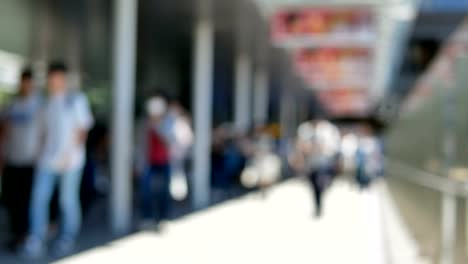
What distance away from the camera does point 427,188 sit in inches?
203

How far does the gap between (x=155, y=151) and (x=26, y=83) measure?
75.7 inches

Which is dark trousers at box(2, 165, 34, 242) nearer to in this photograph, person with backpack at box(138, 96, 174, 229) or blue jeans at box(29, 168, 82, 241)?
blue jeans at box(29, 168, 82, 241)

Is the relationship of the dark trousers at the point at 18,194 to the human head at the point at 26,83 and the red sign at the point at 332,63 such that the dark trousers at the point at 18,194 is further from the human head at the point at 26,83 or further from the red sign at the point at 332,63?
the red sign at the point at 332,63

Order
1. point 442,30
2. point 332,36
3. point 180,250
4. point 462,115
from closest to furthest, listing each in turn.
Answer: point 462,115
point 180,250
point 332,36
point 442,30

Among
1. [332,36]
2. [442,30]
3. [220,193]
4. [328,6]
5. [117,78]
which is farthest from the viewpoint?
[442,30]

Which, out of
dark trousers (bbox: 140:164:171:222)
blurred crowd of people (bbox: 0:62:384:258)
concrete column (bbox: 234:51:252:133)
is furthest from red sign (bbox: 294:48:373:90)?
dark trousers (bbox: 140:164:171:222)

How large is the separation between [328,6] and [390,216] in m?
5.82

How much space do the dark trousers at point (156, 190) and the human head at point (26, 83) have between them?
189 centimetres

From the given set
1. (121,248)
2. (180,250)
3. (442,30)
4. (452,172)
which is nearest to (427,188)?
(452,172)

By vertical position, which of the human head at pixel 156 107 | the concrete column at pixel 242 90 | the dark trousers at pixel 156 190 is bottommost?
the concrete column at pixel 242 90

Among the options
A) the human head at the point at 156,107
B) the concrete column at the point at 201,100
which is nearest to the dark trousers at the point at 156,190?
the human head at the point at 156,107

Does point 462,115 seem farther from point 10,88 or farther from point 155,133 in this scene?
point 10,88

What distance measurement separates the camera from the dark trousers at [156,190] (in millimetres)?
7801

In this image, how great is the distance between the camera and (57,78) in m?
5.77
